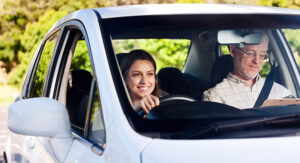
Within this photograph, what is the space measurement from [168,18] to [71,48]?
711mm

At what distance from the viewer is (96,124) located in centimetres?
266

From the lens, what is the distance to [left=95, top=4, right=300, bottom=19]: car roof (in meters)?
3.04

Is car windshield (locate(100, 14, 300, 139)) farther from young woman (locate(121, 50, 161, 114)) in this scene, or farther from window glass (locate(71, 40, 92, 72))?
window glass (locate(71, 40, 92, 72))

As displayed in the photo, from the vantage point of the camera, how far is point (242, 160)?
2.08 m

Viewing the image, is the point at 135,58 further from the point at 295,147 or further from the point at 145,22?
the point at 295,147

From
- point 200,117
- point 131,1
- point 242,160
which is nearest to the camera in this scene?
point 242,160

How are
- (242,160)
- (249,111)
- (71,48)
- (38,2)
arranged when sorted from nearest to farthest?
(242,160) → (249,111) → (71,48) → (38,2)

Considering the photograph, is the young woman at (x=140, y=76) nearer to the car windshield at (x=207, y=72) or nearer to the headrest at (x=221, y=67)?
the car windshield at (x=207, y=72)

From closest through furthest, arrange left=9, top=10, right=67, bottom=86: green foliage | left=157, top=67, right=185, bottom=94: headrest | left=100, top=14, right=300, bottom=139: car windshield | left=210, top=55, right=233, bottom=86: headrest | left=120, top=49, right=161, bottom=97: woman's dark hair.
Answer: left=100, top=14, right=300, bottom=139: car windshield, left=120, top=49, right=161, bottom=97: woman's dark hair, left=157, top=67, right=185, bottom=94: headrest, left=210, top=55, right=233, bottom=86: headrest, left=9, top=10, right=67, bottom=86: green foliage

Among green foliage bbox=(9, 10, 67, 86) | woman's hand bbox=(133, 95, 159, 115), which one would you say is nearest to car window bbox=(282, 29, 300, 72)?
woman's hand bbox=(133, 95, 159, 115)

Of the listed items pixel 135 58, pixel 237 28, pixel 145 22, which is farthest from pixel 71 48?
pixel 237 28

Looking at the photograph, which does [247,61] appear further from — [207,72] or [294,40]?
[207,72]

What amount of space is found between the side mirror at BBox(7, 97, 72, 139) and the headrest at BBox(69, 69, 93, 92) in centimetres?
108

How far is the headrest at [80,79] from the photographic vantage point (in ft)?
12.2
